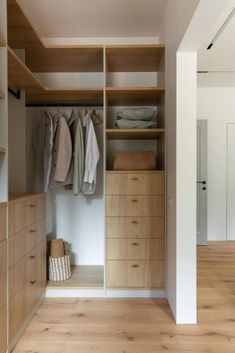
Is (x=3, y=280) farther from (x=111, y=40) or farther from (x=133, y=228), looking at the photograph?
(x=111, y=40)

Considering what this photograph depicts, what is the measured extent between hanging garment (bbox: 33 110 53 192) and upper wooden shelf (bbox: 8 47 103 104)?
188 mm

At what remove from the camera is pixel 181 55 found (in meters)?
1.95

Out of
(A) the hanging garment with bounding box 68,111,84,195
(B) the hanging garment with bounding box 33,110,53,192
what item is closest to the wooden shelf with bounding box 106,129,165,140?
(A) the hanging garment with bounding box 68,111,84,195

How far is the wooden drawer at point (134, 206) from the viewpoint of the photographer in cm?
243

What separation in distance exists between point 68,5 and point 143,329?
280 centimetres

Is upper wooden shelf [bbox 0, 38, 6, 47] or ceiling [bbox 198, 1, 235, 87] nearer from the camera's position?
upper wooden shelf [bbox 0, 38, 6, 47]

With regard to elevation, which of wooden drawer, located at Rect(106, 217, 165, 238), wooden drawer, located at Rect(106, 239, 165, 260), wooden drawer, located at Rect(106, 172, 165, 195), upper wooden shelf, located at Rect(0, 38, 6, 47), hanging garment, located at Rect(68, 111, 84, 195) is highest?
upper wooden shelf, located at Rect(0, 38, 6, 47)

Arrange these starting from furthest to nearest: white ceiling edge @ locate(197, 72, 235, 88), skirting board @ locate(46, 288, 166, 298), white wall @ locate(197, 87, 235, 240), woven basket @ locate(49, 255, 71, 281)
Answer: white wall @ locate(197, 87, 235, 240), white ceiling edge @ locate(197, 72, 235, 88), woven basket @ locate(49, 255, 71, 281), skirting board @ locate(46, 288, 166, 298)

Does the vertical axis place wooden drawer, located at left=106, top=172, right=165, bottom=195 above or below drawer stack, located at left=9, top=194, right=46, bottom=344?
above

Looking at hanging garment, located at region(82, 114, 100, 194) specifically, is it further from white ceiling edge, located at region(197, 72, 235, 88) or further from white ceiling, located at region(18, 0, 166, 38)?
white ceiling edge, located at region(197, 72, 235, 88)

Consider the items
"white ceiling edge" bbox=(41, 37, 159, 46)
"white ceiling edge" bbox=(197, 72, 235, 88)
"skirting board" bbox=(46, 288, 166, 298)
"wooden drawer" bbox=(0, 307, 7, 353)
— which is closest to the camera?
→ "wooden drawer" bbox=(0, 307, 7, 353)

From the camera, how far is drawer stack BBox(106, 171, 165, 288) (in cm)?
243

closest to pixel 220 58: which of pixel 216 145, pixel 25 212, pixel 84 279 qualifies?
pixel 216 145

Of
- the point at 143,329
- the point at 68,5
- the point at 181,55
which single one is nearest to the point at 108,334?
the point at 143,329
